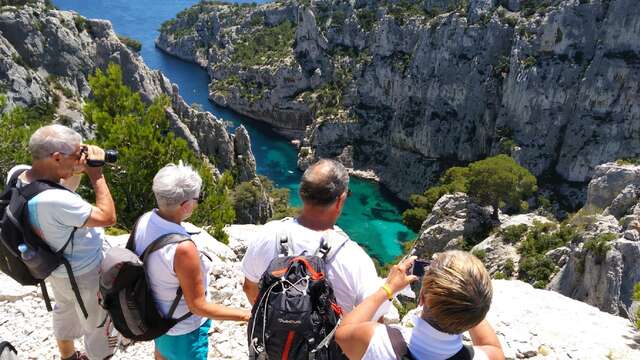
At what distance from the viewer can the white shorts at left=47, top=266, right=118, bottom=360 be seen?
4.85 metres

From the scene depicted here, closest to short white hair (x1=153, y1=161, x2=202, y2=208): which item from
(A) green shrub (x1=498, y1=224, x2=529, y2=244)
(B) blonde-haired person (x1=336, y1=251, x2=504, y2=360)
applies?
(B) blonde-haired person (x1=336, y1=251, x2=504, y2=360)

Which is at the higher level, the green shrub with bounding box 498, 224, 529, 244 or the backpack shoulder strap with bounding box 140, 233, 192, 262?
the backpack shoulder strap with bounding box 140, 233, 192, 262

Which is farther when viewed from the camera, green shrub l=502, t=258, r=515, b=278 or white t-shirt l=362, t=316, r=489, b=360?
green shrub l=502, t=258, r=515, b=278

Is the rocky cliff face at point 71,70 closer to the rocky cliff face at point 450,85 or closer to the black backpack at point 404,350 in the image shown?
the rocky cliff face at point 450,85

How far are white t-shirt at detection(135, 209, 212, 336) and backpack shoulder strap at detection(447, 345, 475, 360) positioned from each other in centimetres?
224

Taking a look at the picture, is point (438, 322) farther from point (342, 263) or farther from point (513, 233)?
→ point (513, 233)

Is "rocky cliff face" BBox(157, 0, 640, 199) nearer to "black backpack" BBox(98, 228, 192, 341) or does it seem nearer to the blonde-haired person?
the blonde-haired person

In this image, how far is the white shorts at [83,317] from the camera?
4848 mm

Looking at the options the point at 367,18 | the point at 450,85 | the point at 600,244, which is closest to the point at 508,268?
the point at 600,244

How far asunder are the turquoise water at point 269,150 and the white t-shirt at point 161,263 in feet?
138

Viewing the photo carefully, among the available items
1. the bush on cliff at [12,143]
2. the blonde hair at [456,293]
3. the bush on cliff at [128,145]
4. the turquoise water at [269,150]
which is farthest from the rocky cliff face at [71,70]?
the blonde hair at [456,293]

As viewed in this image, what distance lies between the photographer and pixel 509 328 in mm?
7211

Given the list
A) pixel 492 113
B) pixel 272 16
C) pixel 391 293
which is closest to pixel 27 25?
pixel 391 293

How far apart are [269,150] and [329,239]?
70231 millimetres
